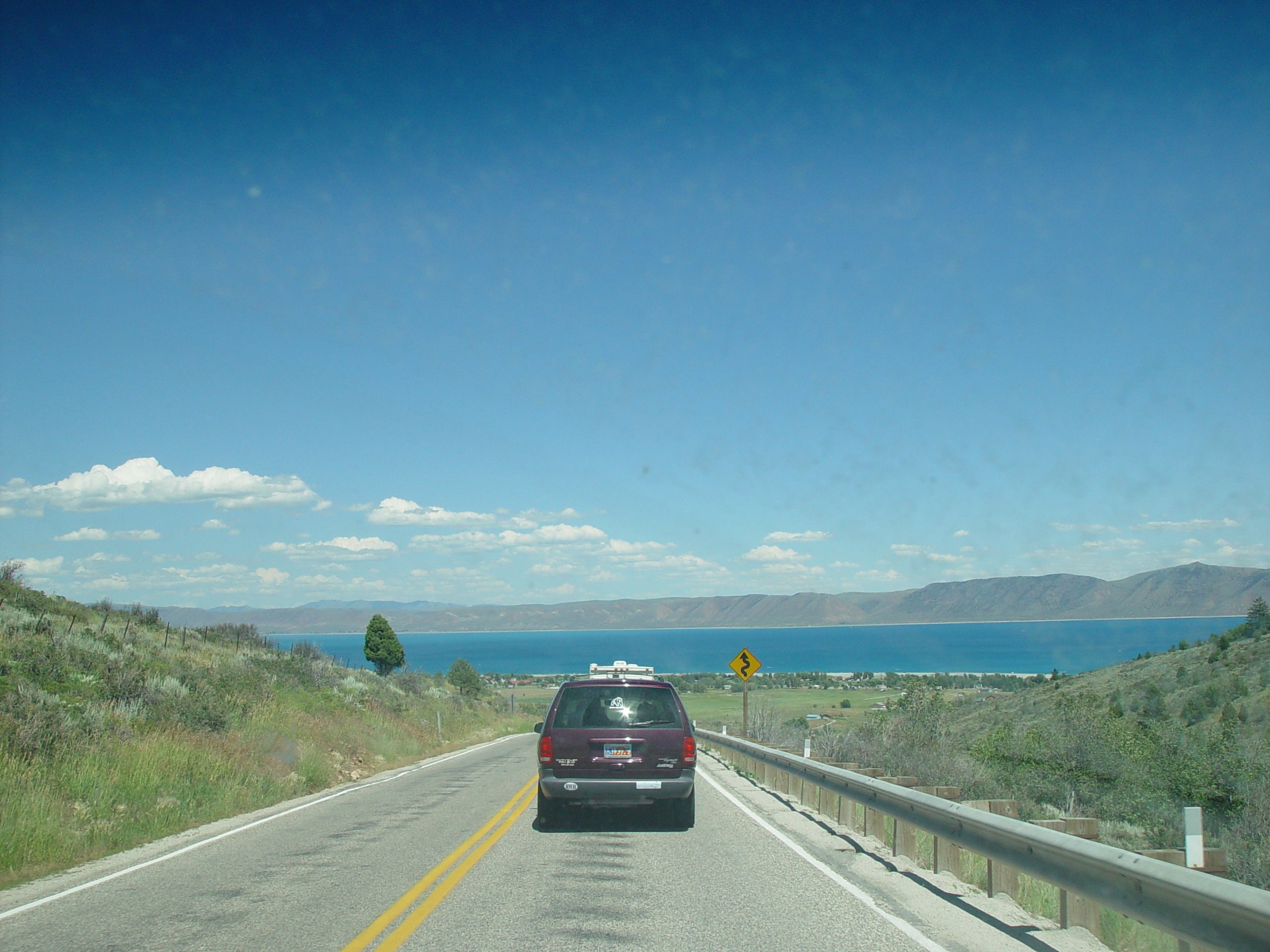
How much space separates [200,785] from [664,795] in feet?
25.1

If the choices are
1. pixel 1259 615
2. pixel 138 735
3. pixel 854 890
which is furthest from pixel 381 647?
pixel 854 890

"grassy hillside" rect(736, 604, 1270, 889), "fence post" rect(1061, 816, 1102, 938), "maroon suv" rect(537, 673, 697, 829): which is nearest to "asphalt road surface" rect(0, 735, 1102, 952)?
"fence post" rect(1061, 816, 1102, 938)

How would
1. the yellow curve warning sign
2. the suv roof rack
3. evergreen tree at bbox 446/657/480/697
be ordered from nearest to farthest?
1. the suv roof rack
2. the yellow curve warning sign
3. evergreen tree at bbox 446/657/480/697

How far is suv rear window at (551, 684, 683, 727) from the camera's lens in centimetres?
1137

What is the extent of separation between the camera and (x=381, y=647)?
74.7 m

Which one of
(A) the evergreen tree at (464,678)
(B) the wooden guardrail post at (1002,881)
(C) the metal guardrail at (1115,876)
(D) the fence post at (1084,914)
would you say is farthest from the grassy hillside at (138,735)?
(A) the evergreen tree at (464,678)

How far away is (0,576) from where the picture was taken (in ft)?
83.9

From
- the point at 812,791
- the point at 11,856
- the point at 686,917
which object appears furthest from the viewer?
the point at 812,791

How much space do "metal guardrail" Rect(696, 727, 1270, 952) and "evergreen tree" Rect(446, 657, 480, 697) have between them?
6542cm

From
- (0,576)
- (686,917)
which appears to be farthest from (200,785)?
(0,576)

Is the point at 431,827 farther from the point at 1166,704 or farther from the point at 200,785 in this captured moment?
the point at 1166,704

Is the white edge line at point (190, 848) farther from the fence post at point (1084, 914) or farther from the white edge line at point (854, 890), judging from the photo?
the fence post at point (1084, 914)

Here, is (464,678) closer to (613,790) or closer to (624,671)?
(624,671)

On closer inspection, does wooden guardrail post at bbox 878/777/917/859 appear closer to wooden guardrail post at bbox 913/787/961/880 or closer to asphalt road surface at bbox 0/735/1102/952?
asphalt road surface at bbox 0/735/1102/952
